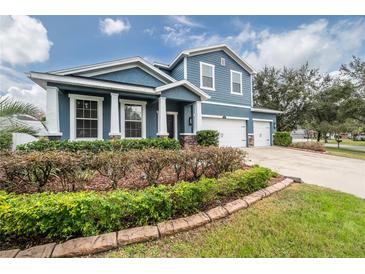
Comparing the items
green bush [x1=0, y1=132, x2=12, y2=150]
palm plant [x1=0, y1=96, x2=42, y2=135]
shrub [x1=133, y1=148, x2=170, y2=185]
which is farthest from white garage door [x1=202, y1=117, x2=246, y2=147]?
green bush [x1=0, y1=132, x2=12, y2=150]

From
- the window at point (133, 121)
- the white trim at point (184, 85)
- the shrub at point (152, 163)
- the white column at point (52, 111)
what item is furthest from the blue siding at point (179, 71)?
the shrub at point (152, 163)

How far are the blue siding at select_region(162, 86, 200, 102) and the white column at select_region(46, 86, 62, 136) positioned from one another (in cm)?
439

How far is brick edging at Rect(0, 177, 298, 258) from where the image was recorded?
2.11 m

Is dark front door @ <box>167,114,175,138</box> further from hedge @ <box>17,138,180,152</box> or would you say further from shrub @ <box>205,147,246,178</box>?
shrub @ <box>205,147,246,178</box>

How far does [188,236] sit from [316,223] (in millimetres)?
2052

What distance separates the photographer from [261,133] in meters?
15.0

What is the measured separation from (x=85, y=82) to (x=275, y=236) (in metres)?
7.68

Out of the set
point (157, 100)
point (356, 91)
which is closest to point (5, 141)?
point (157, 100)

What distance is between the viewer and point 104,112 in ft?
28.8

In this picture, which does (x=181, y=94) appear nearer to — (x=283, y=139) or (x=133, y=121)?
(x=133, y=121)

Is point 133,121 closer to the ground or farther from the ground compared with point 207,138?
farther from the ground
